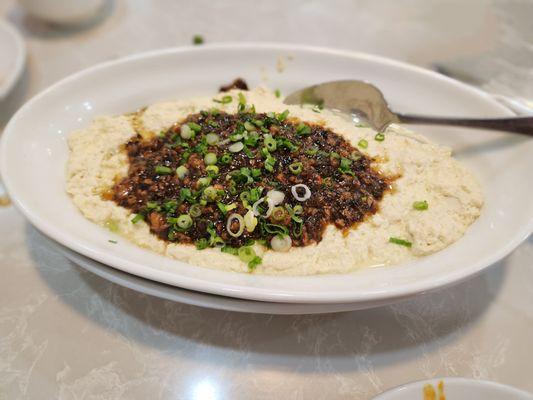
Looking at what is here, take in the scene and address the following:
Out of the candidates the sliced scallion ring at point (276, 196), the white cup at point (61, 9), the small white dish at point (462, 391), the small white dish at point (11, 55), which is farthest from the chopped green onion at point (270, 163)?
the white cup at point (61, 9)

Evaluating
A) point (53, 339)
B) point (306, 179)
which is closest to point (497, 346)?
point (306, 179)

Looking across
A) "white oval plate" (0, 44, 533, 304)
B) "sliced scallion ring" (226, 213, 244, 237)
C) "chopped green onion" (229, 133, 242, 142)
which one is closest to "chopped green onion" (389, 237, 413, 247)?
"white oval plate" (0, 44, 533, 304)

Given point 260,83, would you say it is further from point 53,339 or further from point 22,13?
point 22,13

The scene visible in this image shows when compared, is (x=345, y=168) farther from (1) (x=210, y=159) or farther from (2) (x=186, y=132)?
(2) (x=186, y=132)

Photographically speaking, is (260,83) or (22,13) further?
(22,13)

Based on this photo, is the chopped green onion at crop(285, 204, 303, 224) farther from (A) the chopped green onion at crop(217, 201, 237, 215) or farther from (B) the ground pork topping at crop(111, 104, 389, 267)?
(A) the chopped green onion at crop(217, 201, 237, 215)

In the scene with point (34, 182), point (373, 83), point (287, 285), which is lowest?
point (34, 182)

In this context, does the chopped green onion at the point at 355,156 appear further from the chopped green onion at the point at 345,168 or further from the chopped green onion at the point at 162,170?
the chopped green onion at the point at 162,170

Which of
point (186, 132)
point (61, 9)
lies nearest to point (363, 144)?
point (186, 132)
